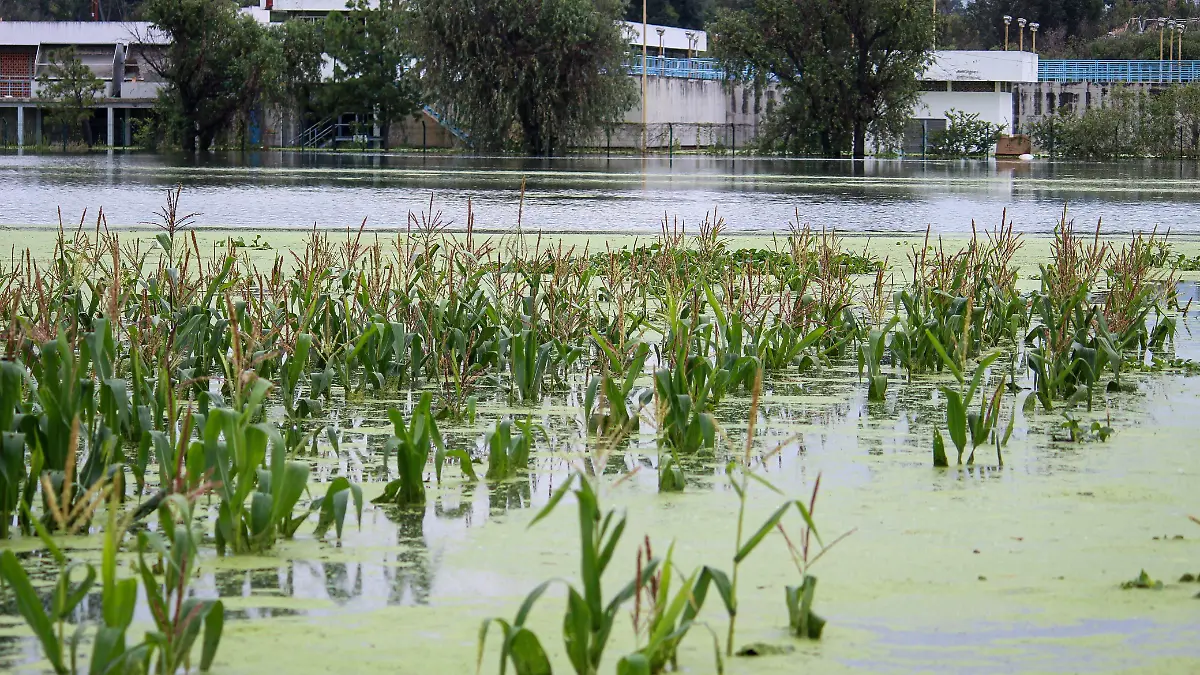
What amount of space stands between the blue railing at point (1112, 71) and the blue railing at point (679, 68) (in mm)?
14146

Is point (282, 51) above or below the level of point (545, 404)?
above

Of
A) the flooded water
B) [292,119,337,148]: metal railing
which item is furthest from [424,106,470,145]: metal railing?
the flooded water

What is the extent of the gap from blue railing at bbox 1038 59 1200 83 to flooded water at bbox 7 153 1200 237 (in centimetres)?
3214

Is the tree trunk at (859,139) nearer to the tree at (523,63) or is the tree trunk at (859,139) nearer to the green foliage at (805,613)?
the tree at (523,63)

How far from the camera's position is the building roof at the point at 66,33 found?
7525 centimetres

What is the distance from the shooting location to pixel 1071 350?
629 cm

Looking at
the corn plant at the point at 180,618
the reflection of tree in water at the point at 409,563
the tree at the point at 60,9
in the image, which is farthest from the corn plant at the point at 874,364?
the tree at the point at 60,9

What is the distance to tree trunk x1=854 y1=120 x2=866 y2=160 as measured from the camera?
55844 mm

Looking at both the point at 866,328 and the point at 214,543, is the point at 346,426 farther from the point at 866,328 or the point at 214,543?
the point at 866,328

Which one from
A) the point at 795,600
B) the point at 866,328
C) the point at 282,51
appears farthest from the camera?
the point at 282,51

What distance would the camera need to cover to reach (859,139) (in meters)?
56.6

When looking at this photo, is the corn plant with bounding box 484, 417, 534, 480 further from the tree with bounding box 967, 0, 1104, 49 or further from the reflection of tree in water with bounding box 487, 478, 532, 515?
the tree with bounding box 967, 0, 1104, 49

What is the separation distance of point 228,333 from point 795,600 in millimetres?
3819

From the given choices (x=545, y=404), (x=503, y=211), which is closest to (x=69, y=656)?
(x=545, y=404)
